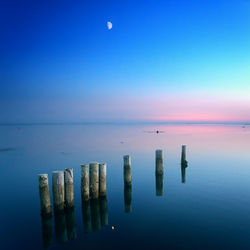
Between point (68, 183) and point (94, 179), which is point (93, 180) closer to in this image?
point (94, 179)

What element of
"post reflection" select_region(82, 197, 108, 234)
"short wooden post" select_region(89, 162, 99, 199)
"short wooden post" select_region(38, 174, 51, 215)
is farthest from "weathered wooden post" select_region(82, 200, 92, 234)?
"short wooden post" select_region(38, 174, 51, 215)

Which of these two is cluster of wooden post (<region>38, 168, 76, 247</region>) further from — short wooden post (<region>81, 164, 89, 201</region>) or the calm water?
short wooden post (<region>81, 164, 89, 201</region>)

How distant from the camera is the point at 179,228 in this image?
8219mm

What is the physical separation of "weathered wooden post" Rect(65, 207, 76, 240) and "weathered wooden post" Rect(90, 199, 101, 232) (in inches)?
31.5

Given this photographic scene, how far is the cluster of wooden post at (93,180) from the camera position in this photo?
31.1ft

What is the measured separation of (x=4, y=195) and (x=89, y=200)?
6007 millimetres

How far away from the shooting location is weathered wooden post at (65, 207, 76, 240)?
315 inches

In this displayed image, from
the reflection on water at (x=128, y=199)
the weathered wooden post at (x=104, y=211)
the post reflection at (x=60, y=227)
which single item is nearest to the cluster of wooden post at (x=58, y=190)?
the post reflection at (x=60, y=227)

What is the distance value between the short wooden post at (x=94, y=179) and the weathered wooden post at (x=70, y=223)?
3.84 ft

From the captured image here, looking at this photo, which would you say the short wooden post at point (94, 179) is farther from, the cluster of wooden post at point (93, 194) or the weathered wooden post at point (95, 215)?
the weathered wooden post at point (95, 215)

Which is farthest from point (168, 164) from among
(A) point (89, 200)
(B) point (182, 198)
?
(A) point (89, 200)

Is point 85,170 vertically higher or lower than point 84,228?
higher

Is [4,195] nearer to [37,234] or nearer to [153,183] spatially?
[37,234]

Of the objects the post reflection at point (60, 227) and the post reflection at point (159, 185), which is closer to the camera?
the post reflection at point (60, 227)
